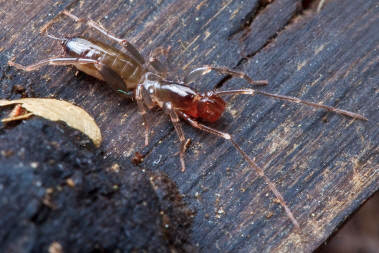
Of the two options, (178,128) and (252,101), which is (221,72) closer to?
(252,101)

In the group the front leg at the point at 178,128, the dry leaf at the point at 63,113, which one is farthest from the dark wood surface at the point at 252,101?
the dry leaf at the point at 63,113

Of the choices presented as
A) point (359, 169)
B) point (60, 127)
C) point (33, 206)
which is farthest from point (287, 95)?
point (33, 206)

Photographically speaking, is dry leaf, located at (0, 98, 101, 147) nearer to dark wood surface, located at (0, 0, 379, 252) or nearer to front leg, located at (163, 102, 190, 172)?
dark wood surface, located at (0, 0, 379, 252)

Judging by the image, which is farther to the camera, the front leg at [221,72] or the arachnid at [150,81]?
the front leg at [221,72]

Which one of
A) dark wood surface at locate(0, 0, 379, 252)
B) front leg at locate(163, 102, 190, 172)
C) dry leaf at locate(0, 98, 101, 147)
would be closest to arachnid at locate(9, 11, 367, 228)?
front leg at locate(163, 102, 190, 172)

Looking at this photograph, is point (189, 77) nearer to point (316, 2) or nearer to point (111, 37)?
point (111, 37)

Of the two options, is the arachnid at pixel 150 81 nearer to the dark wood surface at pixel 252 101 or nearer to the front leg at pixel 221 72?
the front leg at pixel 221 72

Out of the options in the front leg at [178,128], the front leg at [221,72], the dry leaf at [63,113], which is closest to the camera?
the dry leaf at [63,113]
